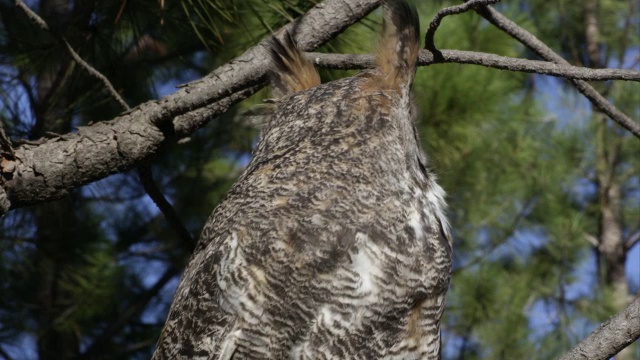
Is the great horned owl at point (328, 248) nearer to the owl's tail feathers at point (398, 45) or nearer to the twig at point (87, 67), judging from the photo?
the owl's tail feathers at point (398, 45)

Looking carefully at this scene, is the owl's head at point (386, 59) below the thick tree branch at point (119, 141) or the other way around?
below

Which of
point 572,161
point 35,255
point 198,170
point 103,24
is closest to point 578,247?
point 572,161

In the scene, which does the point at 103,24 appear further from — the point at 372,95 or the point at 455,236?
the point at 455,236

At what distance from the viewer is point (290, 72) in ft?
7.14

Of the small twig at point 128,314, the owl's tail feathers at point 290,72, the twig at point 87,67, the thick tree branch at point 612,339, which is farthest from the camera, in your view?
the small twig at point 128,314

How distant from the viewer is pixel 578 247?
8258 millimetres

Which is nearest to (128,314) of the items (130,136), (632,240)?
(130,136)

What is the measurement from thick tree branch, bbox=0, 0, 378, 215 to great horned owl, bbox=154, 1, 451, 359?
0.20 metres

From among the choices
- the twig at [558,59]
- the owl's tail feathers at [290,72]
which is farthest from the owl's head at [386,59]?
the twig at [558,59]

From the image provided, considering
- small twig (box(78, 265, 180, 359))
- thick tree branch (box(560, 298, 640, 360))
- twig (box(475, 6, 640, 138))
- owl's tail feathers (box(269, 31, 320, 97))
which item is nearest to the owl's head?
owl's tail feathers (box(269, 31, 320, 97))

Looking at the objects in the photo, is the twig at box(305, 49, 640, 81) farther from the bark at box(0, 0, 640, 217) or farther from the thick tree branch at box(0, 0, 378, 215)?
the thick tree branch at box(0, 0, 378, 215)

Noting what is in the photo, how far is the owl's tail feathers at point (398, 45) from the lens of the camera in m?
2.05

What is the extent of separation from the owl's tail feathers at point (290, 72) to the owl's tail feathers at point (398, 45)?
184 mm

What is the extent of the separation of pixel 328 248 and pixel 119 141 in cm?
57
